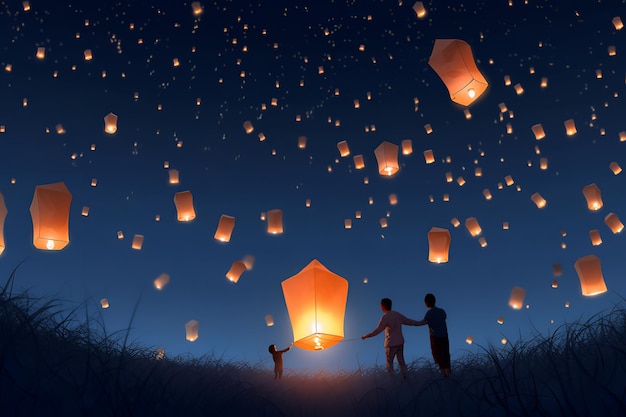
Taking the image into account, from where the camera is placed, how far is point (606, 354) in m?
4.35

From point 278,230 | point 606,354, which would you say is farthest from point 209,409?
point 278,230

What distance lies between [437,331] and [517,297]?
550cm

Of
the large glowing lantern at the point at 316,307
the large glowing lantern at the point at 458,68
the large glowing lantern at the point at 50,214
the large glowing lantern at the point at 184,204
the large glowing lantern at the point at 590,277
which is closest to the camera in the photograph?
the large glowing lantern at the point at 50,214

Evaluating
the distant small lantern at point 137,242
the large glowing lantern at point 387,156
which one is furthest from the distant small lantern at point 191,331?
the large glowing lantern at point 387,156

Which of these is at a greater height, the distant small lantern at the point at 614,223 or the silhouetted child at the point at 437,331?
the distant small lantern at the point at 614,223

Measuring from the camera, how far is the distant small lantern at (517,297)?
11578mm

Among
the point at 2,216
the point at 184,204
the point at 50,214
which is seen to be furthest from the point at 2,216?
the point at 184,204

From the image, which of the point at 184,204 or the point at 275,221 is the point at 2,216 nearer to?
the point at 184,204

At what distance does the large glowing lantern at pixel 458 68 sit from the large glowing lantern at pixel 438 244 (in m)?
2.26

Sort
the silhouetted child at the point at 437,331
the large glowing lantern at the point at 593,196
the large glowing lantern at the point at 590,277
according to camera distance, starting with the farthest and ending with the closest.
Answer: the large glowing lantern at the point at 593,196
the large glowing lantern at the point at 590,277
the silhouetted child at the point at 437,331

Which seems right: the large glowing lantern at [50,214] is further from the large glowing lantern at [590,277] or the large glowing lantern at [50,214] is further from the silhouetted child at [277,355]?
the large glowing lantern at [590,277]

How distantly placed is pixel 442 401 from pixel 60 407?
2.66m

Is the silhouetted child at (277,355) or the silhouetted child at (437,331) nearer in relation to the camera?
the silhouetted child at (437,331)

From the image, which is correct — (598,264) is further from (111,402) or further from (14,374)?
(14,374)
